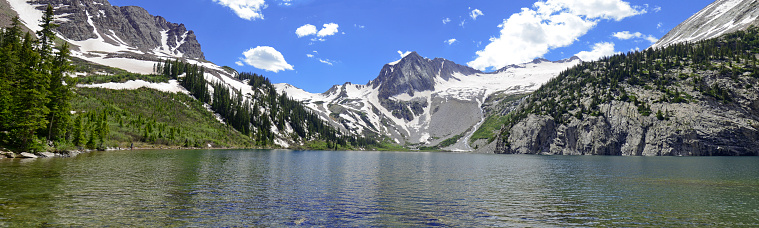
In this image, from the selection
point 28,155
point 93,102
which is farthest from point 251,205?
point 93,102

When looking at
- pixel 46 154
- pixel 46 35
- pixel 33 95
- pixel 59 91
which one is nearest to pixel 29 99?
pixel 33 95

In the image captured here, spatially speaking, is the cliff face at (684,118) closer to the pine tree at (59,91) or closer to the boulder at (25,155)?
the pine tree at (59,91)

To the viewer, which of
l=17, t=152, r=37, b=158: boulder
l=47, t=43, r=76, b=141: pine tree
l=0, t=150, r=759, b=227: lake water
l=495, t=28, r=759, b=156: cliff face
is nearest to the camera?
l=0, t=150, r=759, b=227: lake water

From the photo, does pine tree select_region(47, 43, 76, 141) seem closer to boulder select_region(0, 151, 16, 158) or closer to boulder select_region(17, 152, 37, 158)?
boulder select_region(17, 152, 37, 158)

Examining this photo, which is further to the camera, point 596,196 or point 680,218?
point 596,196

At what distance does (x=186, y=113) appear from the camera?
607 feet

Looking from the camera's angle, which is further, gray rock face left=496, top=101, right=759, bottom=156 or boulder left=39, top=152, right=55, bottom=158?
gray rock face left=496, top=101, right=759, bottom=156

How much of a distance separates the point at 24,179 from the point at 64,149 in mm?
45462

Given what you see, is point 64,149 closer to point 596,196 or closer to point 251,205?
point 251,205

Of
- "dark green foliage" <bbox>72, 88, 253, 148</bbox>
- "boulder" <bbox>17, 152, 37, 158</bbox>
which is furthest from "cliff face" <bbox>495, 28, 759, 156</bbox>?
"boulder" <bbox>17, 152, 37, 158</bbox>

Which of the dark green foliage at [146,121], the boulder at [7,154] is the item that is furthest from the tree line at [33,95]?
the dark green foliage at [146,121]

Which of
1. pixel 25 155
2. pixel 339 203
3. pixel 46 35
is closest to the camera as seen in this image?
pixel 339 203

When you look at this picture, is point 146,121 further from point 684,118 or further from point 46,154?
point 684,118

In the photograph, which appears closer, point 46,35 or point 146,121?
point 46,35
